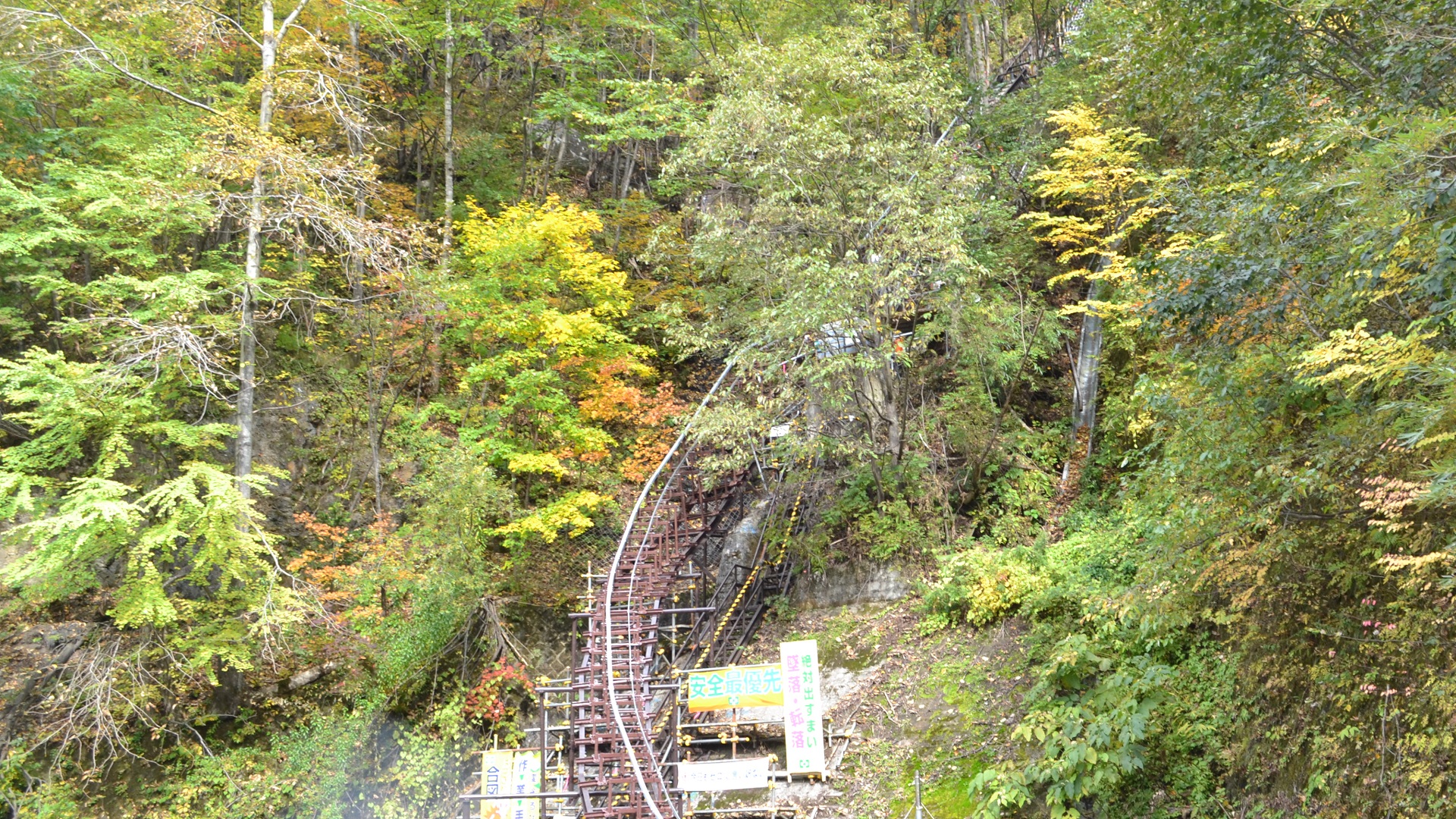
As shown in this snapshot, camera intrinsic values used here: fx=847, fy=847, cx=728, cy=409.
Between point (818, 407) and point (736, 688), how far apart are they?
4423 millimetres

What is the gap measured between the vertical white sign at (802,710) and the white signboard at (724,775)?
759mm

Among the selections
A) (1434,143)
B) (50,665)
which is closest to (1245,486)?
(1434,143)

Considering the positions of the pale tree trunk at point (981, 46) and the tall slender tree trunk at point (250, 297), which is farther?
the pale tree trunk at point (981, 46)

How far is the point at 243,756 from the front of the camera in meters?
10.9

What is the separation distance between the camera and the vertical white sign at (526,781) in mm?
9125

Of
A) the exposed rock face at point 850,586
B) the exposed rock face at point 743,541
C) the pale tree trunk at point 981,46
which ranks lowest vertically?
the exposed rock face at point 850,586

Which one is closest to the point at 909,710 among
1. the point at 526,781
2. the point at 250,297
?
the point at 526,781

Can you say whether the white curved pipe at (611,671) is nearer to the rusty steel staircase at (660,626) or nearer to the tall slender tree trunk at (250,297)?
the rusty steel staircase at (660,626)

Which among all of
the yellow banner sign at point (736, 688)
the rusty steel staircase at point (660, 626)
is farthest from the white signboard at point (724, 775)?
the yellow banner sign at point (736, 688)

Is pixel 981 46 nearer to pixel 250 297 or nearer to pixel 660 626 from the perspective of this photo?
pixel 660 626

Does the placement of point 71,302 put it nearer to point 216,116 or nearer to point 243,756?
point 216,116

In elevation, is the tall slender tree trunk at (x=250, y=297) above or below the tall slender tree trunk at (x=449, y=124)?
below

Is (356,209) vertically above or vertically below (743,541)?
above

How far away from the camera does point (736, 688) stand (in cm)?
907
